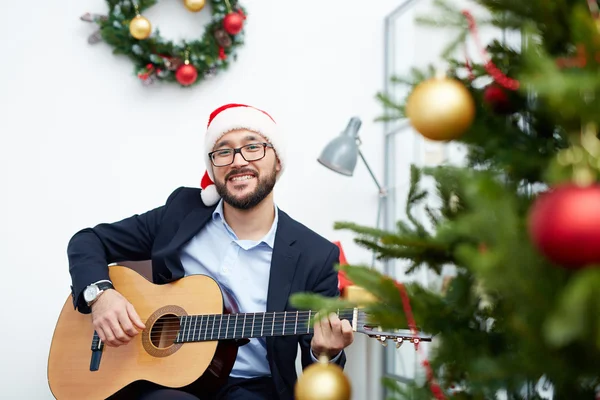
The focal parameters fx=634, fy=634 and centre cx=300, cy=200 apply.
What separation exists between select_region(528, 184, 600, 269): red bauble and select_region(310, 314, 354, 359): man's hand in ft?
3.07

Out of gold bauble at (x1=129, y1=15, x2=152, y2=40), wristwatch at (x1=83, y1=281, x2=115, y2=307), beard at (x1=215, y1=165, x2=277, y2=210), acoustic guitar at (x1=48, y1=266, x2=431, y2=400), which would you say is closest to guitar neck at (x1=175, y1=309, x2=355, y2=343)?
acoustic guitar at (x1=48, y1=266, x2=431, y2=400)

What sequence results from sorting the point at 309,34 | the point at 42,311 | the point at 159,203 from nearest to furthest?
the point at 42,311 < the point at 159,203 < the point at 309,34

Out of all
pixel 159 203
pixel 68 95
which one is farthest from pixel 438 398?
pixel 68 95

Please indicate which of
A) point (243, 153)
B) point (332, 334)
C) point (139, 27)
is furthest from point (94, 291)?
point (139, 27)

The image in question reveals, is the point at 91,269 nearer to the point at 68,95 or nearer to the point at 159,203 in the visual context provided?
the point at 159,203

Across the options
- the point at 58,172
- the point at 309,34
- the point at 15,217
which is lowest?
the point at 15,217

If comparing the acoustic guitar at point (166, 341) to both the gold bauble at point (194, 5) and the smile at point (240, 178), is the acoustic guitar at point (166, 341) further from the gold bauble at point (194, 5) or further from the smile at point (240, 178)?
the gold bauble at point (194, 5)

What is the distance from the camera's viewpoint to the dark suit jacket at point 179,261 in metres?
1.75

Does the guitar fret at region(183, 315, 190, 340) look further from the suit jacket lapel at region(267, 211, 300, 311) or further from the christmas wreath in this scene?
the christmas wreath

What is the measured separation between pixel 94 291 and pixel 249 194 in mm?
529

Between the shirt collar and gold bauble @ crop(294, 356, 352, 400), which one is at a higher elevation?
the shirt collar

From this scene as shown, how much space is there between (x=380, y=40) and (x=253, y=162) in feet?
4.27

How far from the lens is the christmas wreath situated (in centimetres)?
268

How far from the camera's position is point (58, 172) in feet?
8.72
